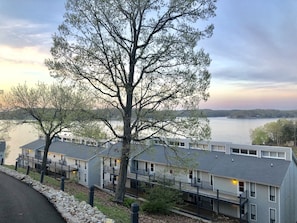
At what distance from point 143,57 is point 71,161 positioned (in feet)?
95.3

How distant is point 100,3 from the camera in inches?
468

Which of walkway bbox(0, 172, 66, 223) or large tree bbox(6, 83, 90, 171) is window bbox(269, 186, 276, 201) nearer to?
walkway bbox(0, 172, 66, 223)

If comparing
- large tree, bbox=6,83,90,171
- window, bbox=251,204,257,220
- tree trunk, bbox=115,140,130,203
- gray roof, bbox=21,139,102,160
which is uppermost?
large tree, bbox=6,83,90,171

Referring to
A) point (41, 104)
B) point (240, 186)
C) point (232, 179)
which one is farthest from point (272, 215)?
point (41, 104)

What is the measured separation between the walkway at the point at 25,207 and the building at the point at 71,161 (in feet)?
69.1

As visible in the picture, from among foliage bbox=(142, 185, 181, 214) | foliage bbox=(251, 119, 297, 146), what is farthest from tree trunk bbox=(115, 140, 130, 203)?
foliage bbox=(251, 119, 297, 146)

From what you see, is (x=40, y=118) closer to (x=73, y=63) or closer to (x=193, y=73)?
(x=73, y=63)

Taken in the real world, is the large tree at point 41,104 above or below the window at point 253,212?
above

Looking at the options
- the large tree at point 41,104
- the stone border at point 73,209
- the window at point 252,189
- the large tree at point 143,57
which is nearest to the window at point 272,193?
the window at point 252,189

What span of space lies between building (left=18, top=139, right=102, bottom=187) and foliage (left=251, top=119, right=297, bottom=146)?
50.8 m

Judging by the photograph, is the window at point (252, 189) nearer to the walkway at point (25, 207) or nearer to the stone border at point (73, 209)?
the stone border at point (73, 209)

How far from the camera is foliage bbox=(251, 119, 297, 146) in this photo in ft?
233

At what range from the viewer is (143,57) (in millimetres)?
13016

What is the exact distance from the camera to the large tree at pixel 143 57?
12.1 metres
